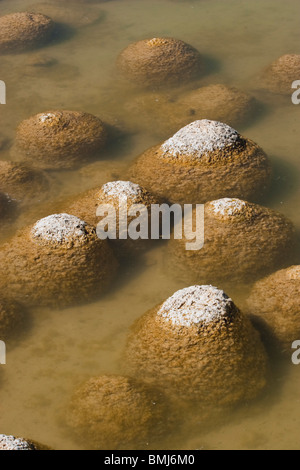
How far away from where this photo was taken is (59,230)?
567cm

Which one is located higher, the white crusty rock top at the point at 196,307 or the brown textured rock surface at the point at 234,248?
the brown textured rock surface at the point at 234,248

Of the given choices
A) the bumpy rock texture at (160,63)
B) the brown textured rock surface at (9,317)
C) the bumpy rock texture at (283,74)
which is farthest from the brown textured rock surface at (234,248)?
the bumpy rock texture at (160,63)

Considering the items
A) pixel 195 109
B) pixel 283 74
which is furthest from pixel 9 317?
pixel 283 74

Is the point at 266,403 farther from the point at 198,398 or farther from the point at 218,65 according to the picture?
the point at 218,65

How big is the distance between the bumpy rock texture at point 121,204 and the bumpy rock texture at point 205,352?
1.25 m

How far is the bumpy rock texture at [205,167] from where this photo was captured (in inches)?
257

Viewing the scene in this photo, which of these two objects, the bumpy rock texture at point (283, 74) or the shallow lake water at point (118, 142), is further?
the bumpy rock texture at point (283, 74)

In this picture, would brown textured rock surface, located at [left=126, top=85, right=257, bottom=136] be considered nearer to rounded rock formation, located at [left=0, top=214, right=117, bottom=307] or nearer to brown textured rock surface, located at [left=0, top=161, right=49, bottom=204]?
brown textured rock surface, located at [left=0, top=161, right=49, bottom=204]

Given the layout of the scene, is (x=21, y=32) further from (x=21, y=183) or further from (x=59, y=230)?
(x=59, y=230)

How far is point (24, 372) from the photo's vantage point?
5.22 m

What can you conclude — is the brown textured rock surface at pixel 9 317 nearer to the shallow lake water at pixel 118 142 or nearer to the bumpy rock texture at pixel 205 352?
the shallow lake water at pixel 118 142

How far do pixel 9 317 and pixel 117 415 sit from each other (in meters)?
1.45

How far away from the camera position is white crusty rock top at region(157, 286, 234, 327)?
4809mm

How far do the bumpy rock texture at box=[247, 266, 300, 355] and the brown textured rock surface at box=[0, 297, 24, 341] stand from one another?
2005 millimetres
